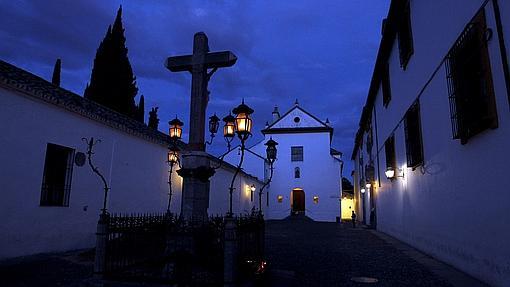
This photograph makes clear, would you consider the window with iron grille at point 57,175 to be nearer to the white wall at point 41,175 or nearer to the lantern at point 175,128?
the white wall at point 41,175

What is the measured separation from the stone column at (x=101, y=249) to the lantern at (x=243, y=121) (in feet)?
9.25

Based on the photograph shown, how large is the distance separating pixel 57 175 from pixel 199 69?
18.2 feet

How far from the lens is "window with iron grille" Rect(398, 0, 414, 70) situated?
31.6ft

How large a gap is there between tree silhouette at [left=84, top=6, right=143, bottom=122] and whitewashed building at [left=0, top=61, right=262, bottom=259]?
523 inches

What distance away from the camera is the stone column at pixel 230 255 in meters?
4.60

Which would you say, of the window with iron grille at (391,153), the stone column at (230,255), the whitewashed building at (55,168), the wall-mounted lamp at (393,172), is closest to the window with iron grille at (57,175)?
the whitewashed building at (55,168)

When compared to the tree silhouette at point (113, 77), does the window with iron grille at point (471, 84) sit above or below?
below

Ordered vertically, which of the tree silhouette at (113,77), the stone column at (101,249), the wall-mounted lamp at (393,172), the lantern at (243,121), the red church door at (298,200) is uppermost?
the tree silhouette at (113,77)

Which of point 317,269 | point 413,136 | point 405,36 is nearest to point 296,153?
point 405,36

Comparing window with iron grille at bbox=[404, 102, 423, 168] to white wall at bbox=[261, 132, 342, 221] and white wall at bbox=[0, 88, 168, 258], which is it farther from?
white wall at bbox=[261, 132, 342, 221]

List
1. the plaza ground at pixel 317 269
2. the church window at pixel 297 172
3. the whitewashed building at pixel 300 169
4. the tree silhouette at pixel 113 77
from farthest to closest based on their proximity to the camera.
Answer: the church window at pixel 297 172 < the whitewashed building at pixel 300 169 < the tree silhouette at pixel 113 77 < the plaza ground at pixel 317 269

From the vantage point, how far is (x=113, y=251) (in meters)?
5.61

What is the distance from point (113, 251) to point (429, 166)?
724cm

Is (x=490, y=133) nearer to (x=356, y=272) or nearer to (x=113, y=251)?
(x=356, y=272)
